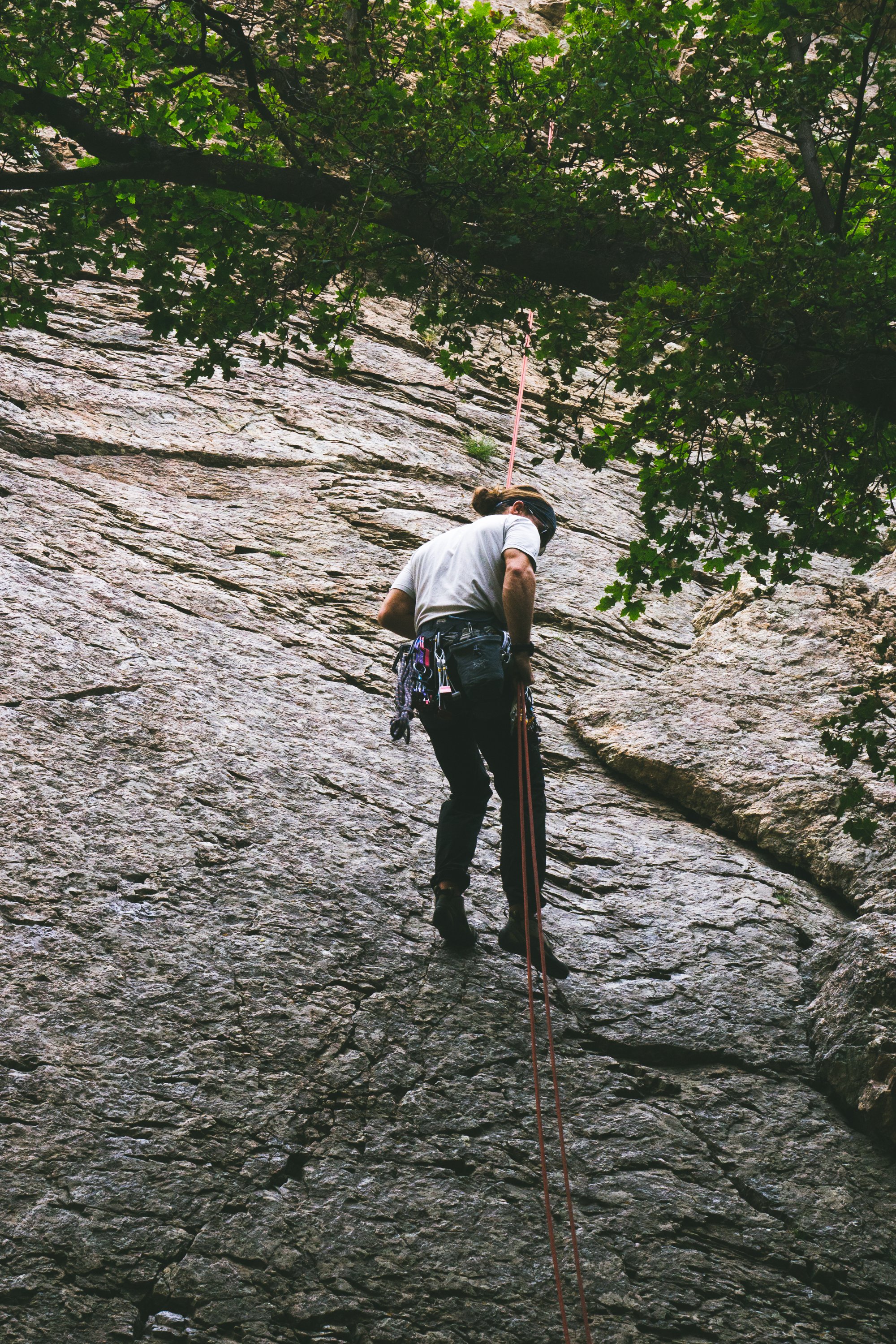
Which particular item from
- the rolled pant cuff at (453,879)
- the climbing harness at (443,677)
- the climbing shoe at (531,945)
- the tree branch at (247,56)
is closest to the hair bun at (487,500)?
the climbing harness at (443,677)

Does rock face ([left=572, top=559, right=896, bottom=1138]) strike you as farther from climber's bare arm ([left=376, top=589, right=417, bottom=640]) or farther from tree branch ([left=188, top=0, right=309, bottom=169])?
tree branch ([left=188, top=0, right=309, bottom=169])

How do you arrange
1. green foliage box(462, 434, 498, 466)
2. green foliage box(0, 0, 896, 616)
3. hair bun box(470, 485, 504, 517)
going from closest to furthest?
1. green foliage box(0, 0, 896, 616)
2. hair bun box(470, 485, 504, 517)
3. green foliage box(462, 434, 498, 466)

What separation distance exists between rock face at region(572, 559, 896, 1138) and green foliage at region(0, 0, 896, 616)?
128cm

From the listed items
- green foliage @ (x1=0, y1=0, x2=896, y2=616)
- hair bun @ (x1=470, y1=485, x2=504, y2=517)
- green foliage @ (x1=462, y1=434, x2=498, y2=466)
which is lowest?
hair bun @ (x1=470, y1=485, x2=504, y2=517)

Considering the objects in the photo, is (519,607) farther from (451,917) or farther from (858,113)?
(858,113)

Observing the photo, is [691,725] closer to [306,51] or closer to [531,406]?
[306,51]

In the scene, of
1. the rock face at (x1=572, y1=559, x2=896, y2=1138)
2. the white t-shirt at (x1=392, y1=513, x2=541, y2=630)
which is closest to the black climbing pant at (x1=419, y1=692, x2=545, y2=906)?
the white t-shirt at (x1=392, y1=513, x2=541, y2=630)

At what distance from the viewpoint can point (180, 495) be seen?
7.87 m

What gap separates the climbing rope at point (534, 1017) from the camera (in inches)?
112

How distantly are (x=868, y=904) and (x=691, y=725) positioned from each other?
1838 millimetres

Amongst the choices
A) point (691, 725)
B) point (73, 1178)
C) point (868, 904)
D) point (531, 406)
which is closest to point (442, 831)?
point (73, 1178)

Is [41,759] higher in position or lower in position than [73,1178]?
higher

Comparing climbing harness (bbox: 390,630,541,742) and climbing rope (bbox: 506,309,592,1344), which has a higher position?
climbing harness (bbox: 390,630,541,742)

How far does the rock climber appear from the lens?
431cm
